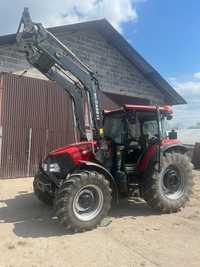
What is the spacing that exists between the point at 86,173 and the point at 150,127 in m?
2.13

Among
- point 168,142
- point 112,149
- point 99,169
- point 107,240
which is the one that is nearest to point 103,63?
point 168,142

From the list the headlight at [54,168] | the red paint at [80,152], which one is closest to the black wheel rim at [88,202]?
the red paint at [80,152]

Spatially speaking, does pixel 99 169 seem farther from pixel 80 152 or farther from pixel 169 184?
pixel 169 184

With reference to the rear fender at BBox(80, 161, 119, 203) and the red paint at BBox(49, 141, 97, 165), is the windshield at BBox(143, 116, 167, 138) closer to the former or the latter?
the red paint at BBox(49, 141, 97, 165)

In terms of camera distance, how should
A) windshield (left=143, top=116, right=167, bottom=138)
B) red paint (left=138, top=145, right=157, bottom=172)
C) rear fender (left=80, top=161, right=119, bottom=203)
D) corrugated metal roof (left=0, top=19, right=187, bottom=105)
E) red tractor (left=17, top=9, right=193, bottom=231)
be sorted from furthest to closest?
corrugated metal roof (left=0, top=19, right=187, bottom=105) → windshield (left=143, top=116, right=167, bottom=138) → red paint (left=138, top=145, right=157, bottom=172) → red tractor (left=17, top=9, right=193, bottom=231) → rear fender (left=80, top=161, right=119, bottom=203)

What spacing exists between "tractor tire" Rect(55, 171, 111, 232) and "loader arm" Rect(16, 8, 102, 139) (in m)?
1.43

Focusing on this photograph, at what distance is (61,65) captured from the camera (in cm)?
701

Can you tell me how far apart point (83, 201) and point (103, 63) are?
9571 millimetres

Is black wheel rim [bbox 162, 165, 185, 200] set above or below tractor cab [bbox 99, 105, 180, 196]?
below

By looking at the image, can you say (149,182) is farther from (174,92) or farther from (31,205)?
(174,92)

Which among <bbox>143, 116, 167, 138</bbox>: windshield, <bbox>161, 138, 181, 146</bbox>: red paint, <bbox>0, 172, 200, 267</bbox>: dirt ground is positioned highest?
<bbox>143, 116, 167, 138</bbox>: windshield

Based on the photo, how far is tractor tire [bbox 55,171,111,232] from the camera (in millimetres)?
5617

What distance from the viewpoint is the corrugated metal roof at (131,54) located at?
13377 mm

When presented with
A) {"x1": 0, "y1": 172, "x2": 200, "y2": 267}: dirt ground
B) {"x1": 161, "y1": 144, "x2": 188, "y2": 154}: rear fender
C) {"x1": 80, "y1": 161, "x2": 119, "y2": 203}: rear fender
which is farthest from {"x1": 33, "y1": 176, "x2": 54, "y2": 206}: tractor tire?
{"x1": 161, "y1": 144, "x2": 188, "y2": 154}: rear fender
